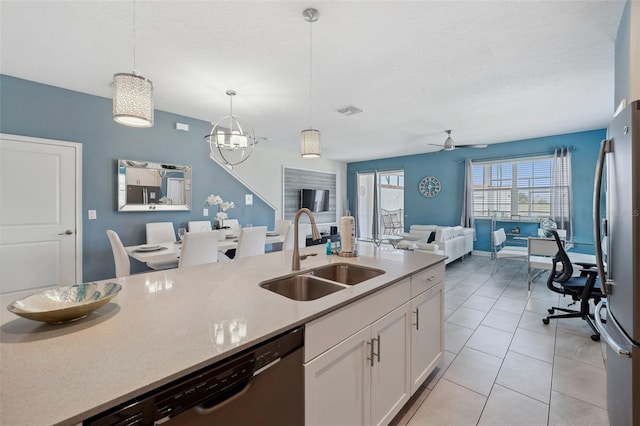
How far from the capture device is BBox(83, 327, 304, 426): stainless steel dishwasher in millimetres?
642

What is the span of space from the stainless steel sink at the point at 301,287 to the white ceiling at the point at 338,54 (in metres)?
1.87

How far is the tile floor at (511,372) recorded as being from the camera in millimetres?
1699

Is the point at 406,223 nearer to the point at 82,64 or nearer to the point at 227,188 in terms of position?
the point at 227,188

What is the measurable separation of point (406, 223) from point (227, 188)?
16.3ft

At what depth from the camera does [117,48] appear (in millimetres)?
2467

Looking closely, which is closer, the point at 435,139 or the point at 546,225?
the point at 546,225

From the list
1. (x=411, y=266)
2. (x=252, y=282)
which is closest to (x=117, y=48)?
(x=252, y=282)

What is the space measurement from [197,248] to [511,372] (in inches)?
115

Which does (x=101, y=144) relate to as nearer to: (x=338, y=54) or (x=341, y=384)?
(x=338, y=54)

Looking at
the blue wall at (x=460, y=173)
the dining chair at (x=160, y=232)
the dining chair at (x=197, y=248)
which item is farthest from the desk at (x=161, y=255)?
the blue wall at (x=460, y=173)

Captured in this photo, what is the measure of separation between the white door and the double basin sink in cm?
340

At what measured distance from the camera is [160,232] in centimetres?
397

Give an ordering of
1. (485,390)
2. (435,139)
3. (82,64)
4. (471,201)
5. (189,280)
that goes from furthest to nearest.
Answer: (471,201), (435,139), (82,64), (485,390), (189,280)

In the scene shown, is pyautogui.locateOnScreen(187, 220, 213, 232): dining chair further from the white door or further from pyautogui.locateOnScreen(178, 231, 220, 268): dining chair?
pyautogui.locateOnScreen(178, 231, 220, 268): dining chair
